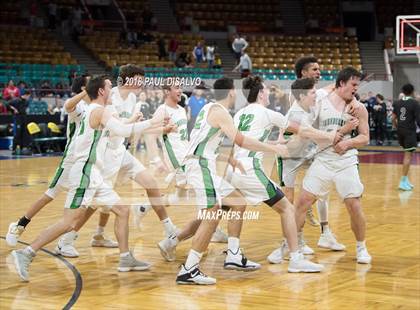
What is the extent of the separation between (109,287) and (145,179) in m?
1.50

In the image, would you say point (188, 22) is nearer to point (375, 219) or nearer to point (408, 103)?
point (408, 103)

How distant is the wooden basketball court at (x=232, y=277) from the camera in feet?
20.9

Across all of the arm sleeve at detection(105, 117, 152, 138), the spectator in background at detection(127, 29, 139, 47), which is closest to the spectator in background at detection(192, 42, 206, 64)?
the spectator in background at detection(127, 29, 139, 47)

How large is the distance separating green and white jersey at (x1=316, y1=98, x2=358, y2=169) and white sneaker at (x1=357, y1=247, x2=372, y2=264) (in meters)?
0.85

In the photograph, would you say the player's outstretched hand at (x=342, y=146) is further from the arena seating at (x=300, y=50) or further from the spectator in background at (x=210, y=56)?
the arena seating at (x=300, y=50)

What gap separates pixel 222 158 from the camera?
8.84 meters

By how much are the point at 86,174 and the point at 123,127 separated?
66 centimetres

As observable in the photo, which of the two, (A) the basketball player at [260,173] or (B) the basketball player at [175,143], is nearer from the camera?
(A) the basketball player at [260,173]

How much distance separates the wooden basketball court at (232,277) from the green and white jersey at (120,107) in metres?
1.17

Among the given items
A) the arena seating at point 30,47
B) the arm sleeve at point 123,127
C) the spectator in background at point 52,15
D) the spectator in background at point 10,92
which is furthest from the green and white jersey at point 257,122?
the spectator in background at point 52,15

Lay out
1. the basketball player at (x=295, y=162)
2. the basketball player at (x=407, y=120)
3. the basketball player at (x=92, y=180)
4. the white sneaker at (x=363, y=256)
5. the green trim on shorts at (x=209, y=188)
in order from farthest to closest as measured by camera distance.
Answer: the basketball player at (x=407, y=120) < the basketball player at (x=295, y=162) < the white sneaker at (x=363, y=256) < the basketball player at (x=92, y=180) < the green trim on shorts at (x=209, y=188)

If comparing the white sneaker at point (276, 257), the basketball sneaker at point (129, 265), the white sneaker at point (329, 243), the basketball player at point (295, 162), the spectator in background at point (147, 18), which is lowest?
the white sneaker at point (329, 243)

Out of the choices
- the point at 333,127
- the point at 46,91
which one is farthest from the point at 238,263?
the point at 46,91

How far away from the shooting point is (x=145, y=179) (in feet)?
26.5
